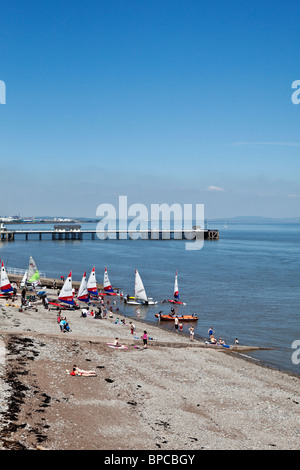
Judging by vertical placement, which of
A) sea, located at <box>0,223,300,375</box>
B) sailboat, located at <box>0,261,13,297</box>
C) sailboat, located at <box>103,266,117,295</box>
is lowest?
sea, located at <box>0,223,300,375</box>

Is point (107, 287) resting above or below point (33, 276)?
below

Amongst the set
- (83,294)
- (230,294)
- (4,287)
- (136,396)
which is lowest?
(230,294)

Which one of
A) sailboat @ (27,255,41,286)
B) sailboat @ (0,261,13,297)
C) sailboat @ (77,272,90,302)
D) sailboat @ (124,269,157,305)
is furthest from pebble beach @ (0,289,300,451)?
sailboat @ (27,255,41,286)

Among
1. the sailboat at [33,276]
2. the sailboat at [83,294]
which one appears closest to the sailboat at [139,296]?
the sailboat at [83,294]

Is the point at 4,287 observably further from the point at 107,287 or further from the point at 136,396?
the point at 136,396

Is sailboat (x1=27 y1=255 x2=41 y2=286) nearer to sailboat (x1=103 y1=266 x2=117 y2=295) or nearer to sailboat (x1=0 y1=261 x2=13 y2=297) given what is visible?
sailboat (x1=0 y1=261 x2=13 y2=297)

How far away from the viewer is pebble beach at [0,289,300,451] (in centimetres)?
1769

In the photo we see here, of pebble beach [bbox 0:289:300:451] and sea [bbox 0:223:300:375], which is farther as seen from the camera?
sea [bbox 0:223:300:375]

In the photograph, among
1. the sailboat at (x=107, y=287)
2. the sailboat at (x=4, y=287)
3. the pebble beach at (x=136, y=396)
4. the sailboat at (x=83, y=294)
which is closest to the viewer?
the pebble beach at (x=136, y=396)

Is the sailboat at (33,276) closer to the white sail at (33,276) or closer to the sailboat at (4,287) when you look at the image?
the white sail at (33,276)

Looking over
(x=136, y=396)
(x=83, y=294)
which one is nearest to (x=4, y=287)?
(x=83, y=294)

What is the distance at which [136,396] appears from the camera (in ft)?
74.6

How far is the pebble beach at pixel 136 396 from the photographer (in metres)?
17.7

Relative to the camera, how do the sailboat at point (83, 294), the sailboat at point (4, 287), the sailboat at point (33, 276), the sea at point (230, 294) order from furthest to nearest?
the sailboat at point (33, 276), the sailboat at point (83, 294), the sailboat at point (4, 287), the sea at point (230, 294)
